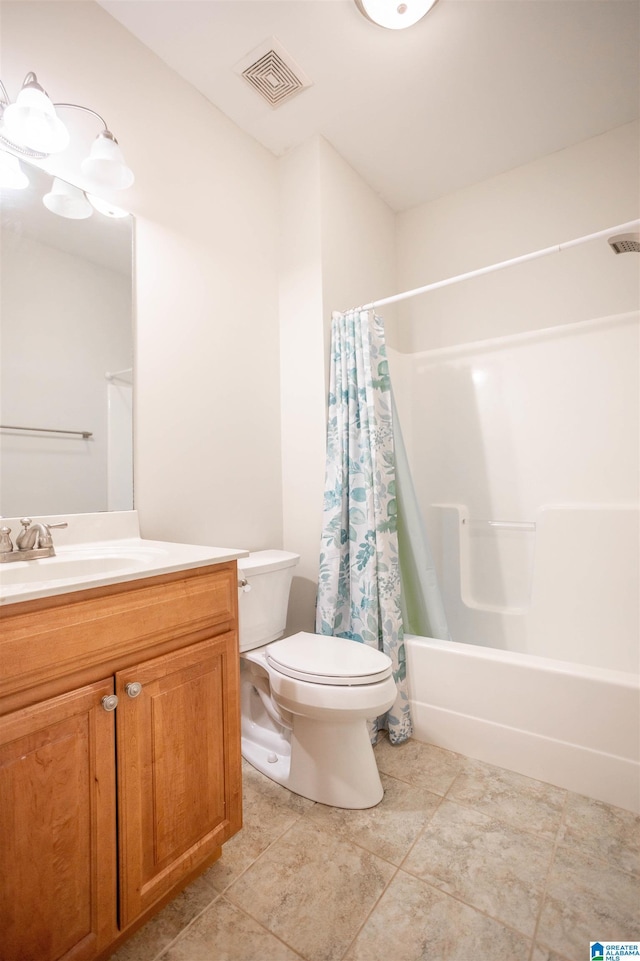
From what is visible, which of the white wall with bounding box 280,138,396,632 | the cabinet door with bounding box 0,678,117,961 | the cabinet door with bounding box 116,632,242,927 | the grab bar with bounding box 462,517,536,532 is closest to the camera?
the cabinet door with bounding box 0,678,117,961

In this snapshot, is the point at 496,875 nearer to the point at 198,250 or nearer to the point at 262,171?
the point at 198,250

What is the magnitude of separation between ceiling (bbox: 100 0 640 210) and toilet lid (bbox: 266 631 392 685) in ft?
7.03

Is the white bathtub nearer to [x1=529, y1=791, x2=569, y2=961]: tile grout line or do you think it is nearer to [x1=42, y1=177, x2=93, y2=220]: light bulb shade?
[x1=529, y1=791, x2=569, y2=961]: tile grout line

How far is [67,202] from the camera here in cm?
141

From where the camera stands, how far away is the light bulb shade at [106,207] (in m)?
1.47

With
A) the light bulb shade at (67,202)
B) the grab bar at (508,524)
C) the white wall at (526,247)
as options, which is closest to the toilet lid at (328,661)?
the grab bar at (508,524)

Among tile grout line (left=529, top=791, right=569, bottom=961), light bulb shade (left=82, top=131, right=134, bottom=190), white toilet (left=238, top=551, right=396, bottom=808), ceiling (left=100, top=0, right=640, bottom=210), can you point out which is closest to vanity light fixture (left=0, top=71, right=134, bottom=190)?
light bulb shade (left=82, top=131, right=134, bottom=190)

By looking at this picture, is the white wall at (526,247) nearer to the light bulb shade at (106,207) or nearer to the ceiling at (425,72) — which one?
the ceiling at (425,72)

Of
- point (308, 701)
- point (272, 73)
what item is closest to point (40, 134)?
point (272, 73)

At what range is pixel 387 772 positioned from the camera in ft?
5.20

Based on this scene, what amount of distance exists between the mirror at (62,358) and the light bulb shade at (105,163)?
134 mm

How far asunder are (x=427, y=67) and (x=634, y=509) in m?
1.95

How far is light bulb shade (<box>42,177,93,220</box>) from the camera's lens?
4.52ft

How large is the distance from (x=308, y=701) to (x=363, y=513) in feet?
2.44
